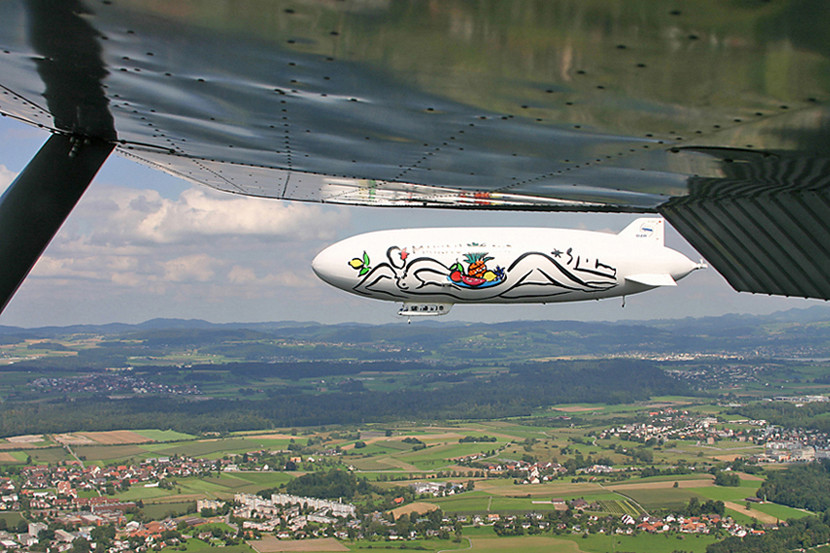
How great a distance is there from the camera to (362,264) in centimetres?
2238

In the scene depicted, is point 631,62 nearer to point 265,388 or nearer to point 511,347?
point 265,388

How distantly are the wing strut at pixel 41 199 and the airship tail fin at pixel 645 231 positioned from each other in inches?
817

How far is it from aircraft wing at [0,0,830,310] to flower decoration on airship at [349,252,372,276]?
16645 mm

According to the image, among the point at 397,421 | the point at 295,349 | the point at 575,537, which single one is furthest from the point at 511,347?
the point at 575,537

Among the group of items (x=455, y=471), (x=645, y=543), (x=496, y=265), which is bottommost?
(x=645, y=543)

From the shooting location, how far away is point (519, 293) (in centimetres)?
2188

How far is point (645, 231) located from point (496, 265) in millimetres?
5791

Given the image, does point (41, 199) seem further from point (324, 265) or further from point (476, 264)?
point (324, 265)

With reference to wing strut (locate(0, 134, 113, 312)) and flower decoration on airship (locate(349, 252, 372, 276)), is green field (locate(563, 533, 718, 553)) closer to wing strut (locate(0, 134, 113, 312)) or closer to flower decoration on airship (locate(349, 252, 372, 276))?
flower decoration on airship (locate(349, 252, 372, 276))

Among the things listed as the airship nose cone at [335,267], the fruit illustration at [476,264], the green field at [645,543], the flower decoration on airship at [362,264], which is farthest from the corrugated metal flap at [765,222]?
the green field at [645,543]

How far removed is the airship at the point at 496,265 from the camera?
21.4 metres

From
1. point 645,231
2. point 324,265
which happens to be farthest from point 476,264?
point 645,231

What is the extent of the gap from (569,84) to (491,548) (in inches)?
2103

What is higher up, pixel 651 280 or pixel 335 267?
pixel 335 267
